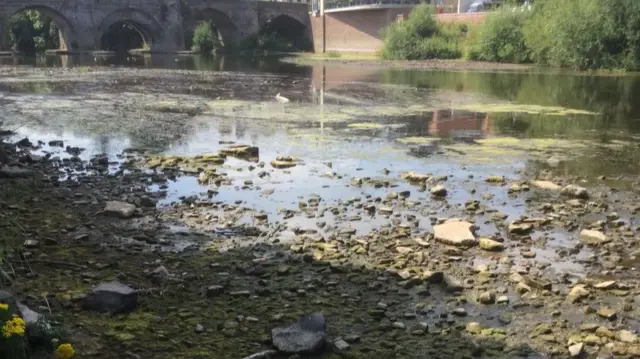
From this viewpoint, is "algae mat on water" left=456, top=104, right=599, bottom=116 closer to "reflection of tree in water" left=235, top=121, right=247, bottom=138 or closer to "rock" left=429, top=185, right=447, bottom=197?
"reflection of tree in water" left=235, top=121, right=247, bottom=138

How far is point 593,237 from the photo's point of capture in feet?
20.6

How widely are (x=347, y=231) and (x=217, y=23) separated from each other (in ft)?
209

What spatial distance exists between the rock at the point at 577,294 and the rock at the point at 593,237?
4.32 feet

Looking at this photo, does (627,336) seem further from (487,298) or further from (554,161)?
(554,161)

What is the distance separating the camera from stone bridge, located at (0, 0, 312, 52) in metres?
56.8

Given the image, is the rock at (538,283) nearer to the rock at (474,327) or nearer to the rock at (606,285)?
the rock at (606,285)

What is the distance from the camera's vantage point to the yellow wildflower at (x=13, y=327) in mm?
3166

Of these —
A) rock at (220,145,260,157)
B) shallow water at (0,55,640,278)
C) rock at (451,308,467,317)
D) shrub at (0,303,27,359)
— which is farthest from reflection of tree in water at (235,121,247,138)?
shrub at (0,303,27,359)

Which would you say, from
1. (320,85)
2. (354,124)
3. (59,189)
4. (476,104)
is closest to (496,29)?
(320,85)

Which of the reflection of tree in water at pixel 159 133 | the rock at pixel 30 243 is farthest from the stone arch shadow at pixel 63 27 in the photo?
the rock at pixel 30 243

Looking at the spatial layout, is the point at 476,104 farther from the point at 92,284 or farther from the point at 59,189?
the point at 92,284

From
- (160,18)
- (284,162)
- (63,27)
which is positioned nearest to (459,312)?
(284,162)

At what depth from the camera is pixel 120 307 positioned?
438 centimetres

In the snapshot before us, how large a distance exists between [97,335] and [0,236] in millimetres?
1981
